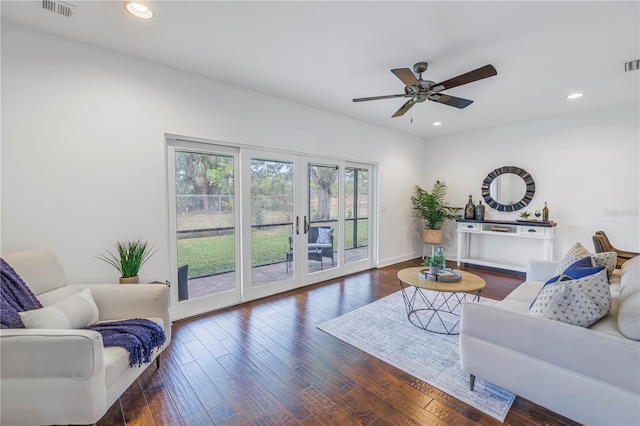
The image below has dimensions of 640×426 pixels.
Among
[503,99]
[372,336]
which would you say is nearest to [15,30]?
[372,336]

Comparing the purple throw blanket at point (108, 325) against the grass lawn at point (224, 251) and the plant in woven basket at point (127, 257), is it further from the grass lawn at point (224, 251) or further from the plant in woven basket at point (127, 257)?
the grass lawn at point (224, 251)

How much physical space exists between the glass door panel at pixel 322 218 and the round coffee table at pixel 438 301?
148 cm

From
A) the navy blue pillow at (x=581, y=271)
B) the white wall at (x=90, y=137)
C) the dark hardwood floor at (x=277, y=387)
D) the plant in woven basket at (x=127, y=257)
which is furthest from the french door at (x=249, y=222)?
the navy blue pillow at (x=581, y=271)

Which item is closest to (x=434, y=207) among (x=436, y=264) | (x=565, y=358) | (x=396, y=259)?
(x=396, y=259)

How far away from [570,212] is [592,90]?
2074mm

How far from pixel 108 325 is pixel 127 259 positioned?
2.65 ft

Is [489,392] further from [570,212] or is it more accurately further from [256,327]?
[570,212]

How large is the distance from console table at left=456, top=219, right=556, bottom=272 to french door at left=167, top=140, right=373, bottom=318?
258 cm

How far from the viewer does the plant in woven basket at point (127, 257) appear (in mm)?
2555

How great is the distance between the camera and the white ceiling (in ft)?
6.66

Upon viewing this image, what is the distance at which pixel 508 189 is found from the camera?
528cm

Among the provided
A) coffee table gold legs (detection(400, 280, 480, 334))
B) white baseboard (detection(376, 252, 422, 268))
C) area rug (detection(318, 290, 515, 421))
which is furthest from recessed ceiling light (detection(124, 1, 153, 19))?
white baseboard (detection(376, 252, 422, 268))

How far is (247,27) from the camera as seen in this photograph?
2.24 meters

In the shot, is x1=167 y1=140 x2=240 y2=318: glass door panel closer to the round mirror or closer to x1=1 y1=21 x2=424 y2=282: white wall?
x1=1 y1=21 x2=424 y2=282: white wall
